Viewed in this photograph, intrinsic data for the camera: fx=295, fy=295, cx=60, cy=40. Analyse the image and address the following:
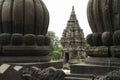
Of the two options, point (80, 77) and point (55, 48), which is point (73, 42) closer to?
point (55, 48)

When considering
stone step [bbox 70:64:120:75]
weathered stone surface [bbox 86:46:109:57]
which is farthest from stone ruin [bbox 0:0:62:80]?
weathered stone surface [bbox 86:46:109:57]

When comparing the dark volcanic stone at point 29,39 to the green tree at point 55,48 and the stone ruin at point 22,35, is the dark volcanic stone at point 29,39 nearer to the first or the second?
the stone ruin at point 22,35

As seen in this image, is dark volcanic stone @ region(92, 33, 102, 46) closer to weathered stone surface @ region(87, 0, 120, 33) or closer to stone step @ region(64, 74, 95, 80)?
weathered stone surface @ region(87, 0, 120, 33)

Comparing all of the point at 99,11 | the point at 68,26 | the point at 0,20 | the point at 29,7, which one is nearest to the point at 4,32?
the point at 0,20

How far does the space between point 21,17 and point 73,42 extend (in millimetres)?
18405

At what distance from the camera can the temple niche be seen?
24875 mm

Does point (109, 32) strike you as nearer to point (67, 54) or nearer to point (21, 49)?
point (21, 49)

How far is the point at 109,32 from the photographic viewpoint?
230 inches

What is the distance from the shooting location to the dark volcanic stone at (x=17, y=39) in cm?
731

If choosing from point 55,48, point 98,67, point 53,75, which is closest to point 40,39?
point 98,67

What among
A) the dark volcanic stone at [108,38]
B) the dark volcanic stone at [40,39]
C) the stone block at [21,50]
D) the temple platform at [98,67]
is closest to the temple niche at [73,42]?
the dark volcanic stone at [40,39]

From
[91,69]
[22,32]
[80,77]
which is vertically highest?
[22,32]

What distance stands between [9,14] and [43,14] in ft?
2.97

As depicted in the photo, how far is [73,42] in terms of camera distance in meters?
25.7
